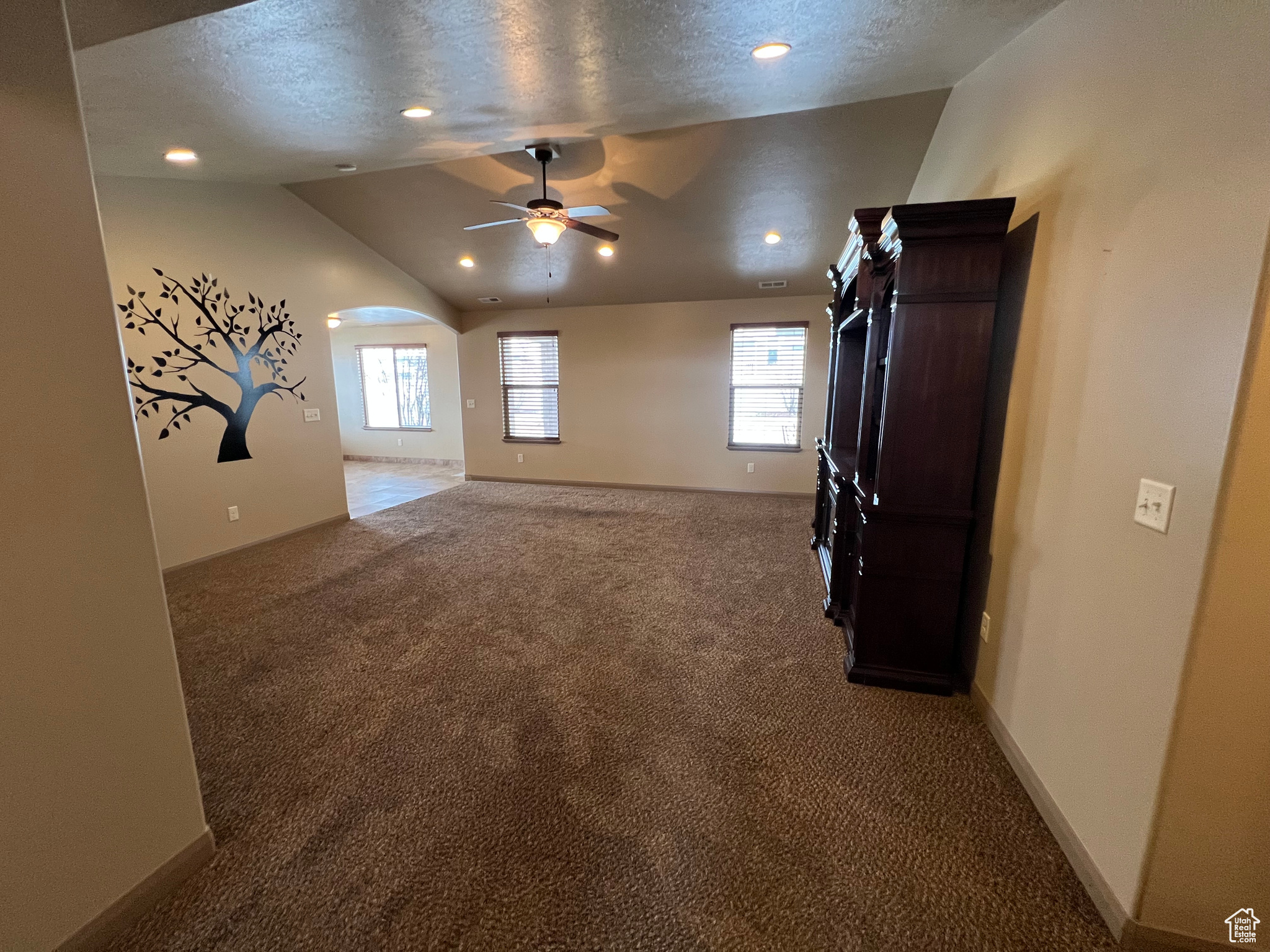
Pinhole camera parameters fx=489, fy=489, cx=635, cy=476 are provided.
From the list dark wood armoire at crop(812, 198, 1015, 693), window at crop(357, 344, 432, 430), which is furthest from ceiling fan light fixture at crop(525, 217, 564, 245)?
window at crop(357, 344, 432, 430)

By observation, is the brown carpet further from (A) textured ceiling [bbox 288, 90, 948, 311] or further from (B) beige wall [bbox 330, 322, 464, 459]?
(B) beige wall [bbox 330, 322, 464, 459]

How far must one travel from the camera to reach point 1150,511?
1235 millimetres

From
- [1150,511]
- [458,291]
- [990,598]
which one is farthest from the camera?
[458,291]

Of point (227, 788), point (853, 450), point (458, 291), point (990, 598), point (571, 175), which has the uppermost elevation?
point (571, 175)

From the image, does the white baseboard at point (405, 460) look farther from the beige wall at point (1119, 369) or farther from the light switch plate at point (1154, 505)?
the light switch plate at point (1154, 505)

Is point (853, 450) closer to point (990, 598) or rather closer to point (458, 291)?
point (990, 598)

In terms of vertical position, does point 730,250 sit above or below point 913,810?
above

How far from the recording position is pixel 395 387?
8.67 m

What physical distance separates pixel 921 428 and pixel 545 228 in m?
2.69

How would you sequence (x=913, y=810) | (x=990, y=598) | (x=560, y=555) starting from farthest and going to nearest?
(x=560, y=555) < (x=990, y=598) < (x=913, y=810)

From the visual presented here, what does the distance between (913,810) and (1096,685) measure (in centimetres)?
69

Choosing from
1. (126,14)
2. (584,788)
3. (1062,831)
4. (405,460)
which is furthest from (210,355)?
(1062,831)

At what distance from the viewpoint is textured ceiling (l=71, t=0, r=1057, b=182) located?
5.94 ft

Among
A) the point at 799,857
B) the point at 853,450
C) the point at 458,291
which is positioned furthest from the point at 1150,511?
the point at 458,291
